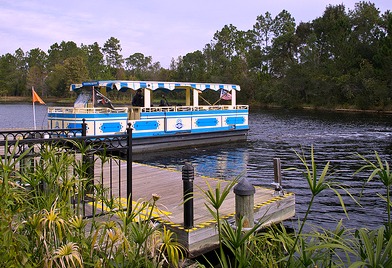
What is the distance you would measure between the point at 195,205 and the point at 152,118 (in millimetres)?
11547

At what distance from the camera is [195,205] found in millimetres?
6875

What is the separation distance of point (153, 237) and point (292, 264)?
50.2 inches

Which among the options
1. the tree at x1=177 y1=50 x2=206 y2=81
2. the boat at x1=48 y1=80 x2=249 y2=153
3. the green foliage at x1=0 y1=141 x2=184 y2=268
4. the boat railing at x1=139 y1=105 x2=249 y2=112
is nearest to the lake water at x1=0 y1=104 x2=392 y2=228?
the boat at x1=48 y1=80 x2=249 y2=153

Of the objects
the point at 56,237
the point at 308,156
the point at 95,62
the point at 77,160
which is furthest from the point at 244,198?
the point at 95,62

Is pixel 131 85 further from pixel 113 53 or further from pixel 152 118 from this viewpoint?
pixel 113 53

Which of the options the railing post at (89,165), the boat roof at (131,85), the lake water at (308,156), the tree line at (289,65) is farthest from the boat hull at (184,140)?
the tree line at (289,65)

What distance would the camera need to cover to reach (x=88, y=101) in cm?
1812

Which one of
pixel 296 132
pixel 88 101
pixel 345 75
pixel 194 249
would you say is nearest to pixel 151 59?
pixel 345 75

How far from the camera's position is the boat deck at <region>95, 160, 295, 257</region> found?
5.71 meters

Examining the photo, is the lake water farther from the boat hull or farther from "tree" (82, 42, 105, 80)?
"tree" (82, 42, 105, 80)

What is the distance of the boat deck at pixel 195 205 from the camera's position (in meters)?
5.71

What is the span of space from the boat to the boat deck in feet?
21.9


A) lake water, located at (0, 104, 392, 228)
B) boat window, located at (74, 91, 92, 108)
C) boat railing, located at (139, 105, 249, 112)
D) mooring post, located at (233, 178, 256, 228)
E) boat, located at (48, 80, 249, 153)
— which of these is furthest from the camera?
boat railing, located at (139, 105, 249, 112)

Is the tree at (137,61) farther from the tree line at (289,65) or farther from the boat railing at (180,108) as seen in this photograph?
the boat railing at (180,108)
